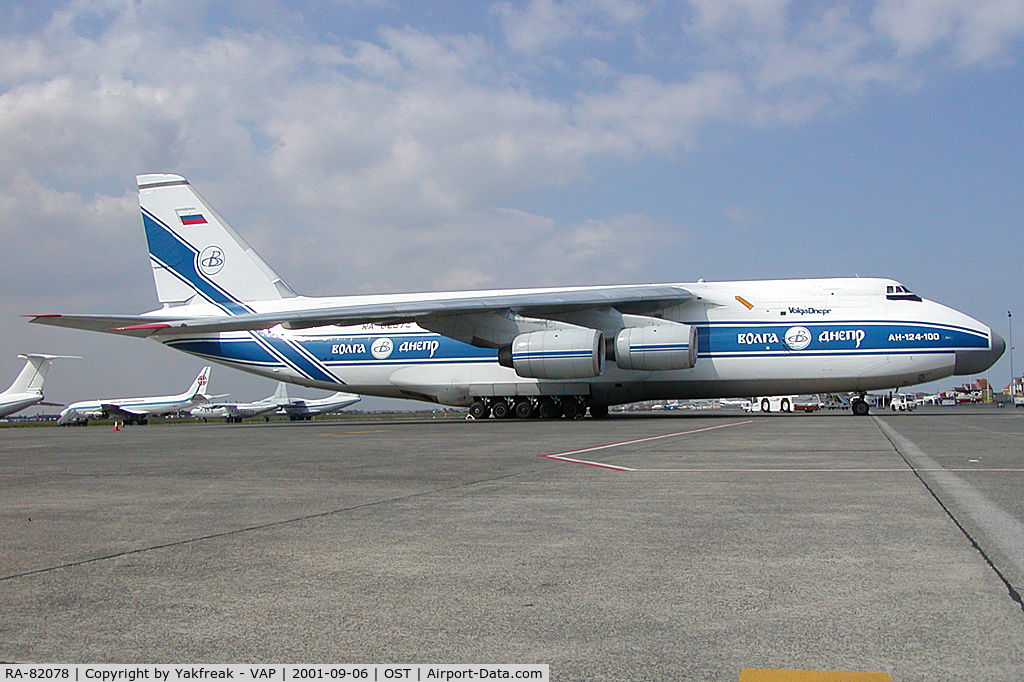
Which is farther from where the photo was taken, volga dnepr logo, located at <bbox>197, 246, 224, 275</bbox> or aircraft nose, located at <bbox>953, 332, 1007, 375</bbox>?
volga dnepr logo, located at <bbox>197, 246, 224, 275</bbox>

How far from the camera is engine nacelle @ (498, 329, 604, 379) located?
2112 cm

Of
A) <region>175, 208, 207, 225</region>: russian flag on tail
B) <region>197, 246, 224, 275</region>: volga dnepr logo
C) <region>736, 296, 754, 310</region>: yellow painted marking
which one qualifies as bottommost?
<region>736, 296, 754, 310</region>: yellow painted marking

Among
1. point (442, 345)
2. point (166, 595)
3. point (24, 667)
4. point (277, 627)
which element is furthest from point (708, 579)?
point (442, 345)

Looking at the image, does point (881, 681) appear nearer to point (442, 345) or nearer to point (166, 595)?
point (166, 595)

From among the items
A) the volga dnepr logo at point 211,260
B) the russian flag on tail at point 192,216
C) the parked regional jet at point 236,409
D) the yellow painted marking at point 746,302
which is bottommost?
the parked regional jet at point 236,409

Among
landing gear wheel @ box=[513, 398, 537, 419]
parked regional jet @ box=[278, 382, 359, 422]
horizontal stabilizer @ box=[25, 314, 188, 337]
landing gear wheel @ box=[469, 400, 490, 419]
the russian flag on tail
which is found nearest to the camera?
horizontal stabilizer @ box=[25, 314, 188, 337]

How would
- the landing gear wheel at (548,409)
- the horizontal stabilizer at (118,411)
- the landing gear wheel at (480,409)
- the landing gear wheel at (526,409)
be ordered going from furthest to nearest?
the horizontal stabilizer at (118,411), the landing gear wheel at (480,409), the landing gear wheel at (526,409), the landing gear wheel at (548,409)

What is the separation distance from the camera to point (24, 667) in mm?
2449

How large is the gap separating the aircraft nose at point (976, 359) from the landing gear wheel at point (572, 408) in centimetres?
1017

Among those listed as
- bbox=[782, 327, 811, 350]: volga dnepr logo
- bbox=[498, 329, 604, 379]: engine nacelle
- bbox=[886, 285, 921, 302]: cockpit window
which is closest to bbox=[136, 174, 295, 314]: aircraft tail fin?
bbox=[498, 329, 604, 379]: engine nacelle

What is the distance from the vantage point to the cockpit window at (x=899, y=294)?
21.8 metres

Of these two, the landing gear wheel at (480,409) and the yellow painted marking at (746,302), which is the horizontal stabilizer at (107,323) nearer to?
the landing gear wheel at (480,409)

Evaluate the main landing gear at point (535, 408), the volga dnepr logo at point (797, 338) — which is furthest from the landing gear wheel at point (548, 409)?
the volga dnepr logo at point (797, 338)

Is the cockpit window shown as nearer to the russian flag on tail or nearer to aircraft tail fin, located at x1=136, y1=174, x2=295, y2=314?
aircraft tail fin, located at x1=136, y1=174, x2=295, y2=314
